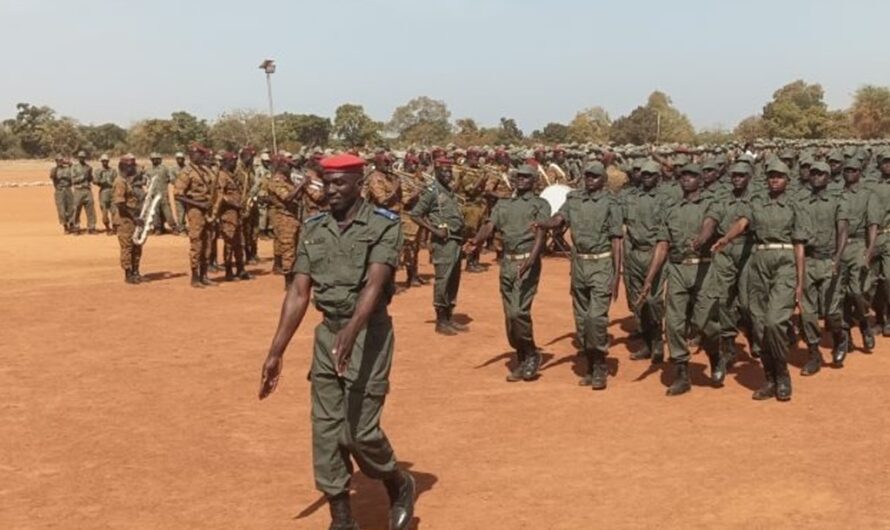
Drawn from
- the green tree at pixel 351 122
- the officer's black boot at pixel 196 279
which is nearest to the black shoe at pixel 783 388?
the officer's black boot at pixel 196 279

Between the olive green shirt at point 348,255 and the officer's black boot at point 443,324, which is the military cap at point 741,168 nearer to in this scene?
the officer's black boot at point 443,324

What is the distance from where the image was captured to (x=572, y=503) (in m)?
5.95

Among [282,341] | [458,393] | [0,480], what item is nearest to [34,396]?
[0,480]

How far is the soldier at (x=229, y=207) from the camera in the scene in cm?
1499

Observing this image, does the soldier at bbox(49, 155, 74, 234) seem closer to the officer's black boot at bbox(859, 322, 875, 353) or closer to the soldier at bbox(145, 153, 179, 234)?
the soldier at bbox(145, 153, 179, 234)

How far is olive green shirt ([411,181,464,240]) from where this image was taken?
1147 centimetres

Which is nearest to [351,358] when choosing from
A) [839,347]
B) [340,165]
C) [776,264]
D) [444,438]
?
[340,165]

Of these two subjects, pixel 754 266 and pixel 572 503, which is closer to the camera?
pixel 572 503

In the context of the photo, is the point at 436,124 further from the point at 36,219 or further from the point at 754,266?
the point at 754,266

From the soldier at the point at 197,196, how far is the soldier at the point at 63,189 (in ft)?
34.1

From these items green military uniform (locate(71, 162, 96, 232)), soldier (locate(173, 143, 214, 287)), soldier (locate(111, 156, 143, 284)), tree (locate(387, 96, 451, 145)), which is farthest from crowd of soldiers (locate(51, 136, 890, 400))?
tree (locate(387, 96, 451, 145))

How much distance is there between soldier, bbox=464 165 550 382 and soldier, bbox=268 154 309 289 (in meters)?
5.80

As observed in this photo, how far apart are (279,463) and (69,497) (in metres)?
1.47

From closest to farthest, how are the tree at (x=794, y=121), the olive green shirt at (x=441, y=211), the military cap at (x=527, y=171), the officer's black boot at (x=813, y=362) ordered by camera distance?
the military cap at (x=527, y=171)
the officer's black boot at (x=813, y=362)
the olive green shirt at (x=441, y=211)
the tree at (x=794, y=121)
